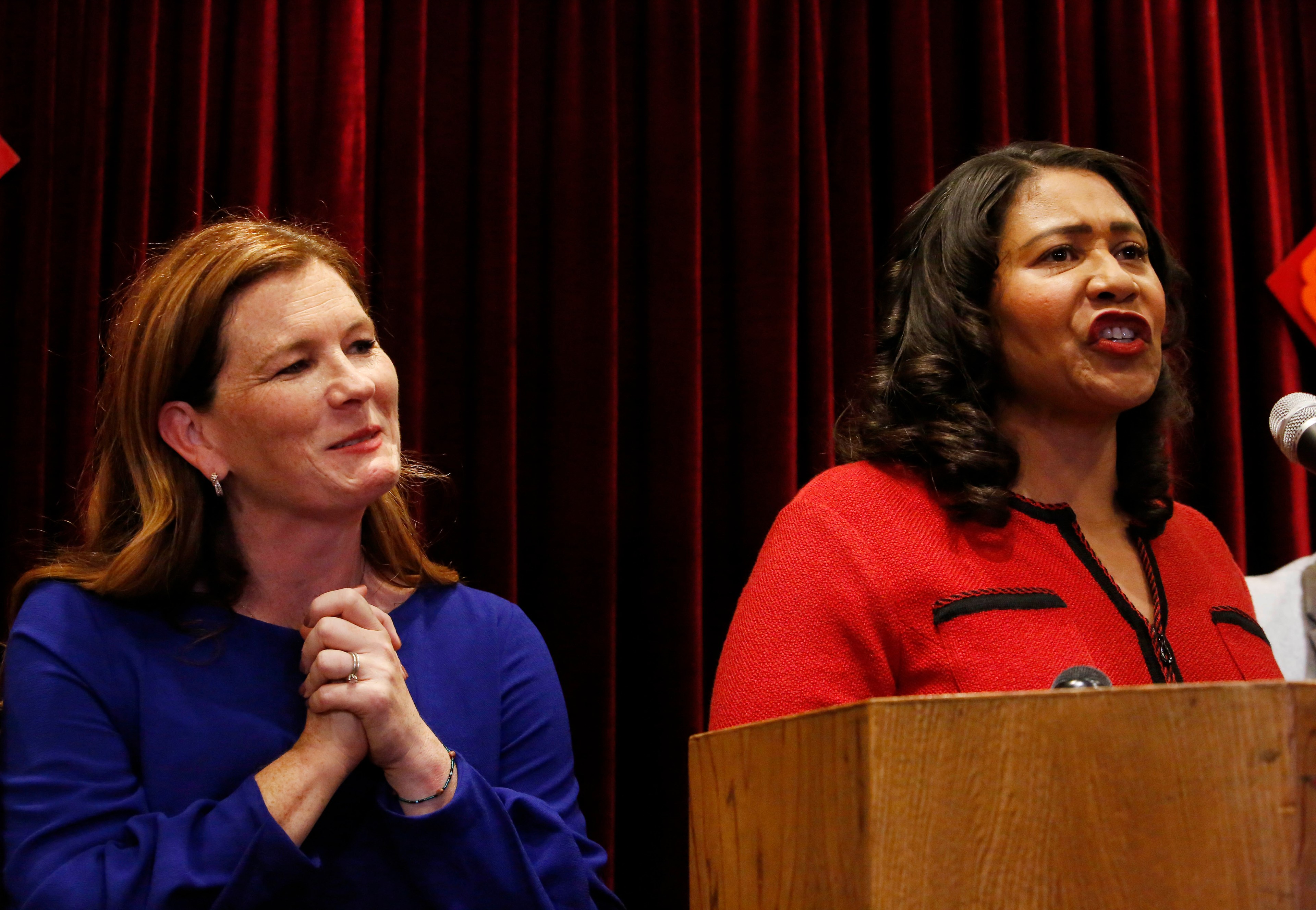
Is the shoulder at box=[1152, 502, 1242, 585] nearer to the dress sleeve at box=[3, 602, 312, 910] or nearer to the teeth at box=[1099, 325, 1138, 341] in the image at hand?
the teeth at box=[1099, 325, 1138, 341]

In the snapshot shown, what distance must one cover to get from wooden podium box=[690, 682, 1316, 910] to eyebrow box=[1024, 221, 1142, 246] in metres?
1.00

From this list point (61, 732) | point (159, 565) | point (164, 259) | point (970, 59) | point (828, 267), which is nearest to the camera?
point (61, 732)

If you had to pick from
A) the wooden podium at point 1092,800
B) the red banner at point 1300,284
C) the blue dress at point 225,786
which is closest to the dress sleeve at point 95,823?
the blue dress at point 225,786

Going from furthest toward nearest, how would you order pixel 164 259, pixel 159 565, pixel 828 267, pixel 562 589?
1. pixel 828 267
2. pixel 562 589
3. pixel 164 259
4. pixel 159 565

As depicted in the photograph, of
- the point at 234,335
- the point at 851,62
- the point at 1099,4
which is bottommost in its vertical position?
the point at 234,335

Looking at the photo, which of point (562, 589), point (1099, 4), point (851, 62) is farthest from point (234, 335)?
point (1099, 4)

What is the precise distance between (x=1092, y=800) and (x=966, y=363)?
38.6 inches

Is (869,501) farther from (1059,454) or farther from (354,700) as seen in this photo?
(354,700)

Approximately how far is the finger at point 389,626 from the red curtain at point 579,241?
862 millimetres

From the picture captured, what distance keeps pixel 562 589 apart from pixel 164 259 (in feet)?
3.37

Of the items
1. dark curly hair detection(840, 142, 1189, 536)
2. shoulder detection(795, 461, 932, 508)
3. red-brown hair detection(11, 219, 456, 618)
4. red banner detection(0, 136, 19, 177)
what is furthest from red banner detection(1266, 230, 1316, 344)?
red banner detection(0, 136, 19, 177)

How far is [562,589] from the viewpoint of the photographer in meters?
2.34

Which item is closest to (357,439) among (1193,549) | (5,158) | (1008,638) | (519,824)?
(519,824)

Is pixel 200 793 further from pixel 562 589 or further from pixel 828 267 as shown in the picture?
pixel 828 267
